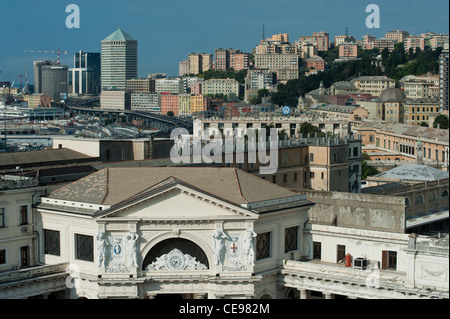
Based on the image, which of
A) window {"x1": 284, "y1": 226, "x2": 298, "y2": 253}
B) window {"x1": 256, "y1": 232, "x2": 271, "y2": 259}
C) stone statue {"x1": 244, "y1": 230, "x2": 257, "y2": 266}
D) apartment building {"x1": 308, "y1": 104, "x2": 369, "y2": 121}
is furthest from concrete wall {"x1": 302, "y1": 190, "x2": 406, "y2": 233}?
apartment building {"x1": 308, "y1": 104, "x2": 369, "y2": 121}

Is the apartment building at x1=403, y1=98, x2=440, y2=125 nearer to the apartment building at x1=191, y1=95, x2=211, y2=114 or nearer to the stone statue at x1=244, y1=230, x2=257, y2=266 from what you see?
the apartment building at x1=191, y1=95, x2=211, y2=114

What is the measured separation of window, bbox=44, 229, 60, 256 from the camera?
91.9ft

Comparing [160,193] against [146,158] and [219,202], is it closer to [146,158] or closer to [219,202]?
[219,202]

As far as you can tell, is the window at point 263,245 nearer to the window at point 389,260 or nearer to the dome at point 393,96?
the window at point 389,260

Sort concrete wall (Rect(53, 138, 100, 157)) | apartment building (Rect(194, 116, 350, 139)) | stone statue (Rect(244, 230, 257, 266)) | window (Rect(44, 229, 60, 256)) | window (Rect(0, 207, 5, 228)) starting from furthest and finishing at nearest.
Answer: apartment building (Rect(194, 116, 350, 139)) → concrete wall (Rect(53, 138, 100, 157)) → window (Rect(44, 229, 60, 256)) → window (Rect(0, 207, 5, 228)) → stone statue (Rect(244, 230, 257, 266))

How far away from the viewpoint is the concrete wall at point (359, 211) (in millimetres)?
30469

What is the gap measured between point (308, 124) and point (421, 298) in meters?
65.4

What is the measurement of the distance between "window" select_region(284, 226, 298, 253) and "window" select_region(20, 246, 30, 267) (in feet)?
26.7

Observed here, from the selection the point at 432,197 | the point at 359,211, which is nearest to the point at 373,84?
the point at 432,197

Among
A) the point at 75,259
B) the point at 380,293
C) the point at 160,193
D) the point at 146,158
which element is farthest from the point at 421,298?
the point at 146,158

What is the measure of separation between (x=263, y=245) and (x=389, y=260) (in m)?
3.80

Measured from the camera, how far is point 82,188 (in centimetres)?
2792

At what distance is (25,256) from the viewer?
2866 cm
